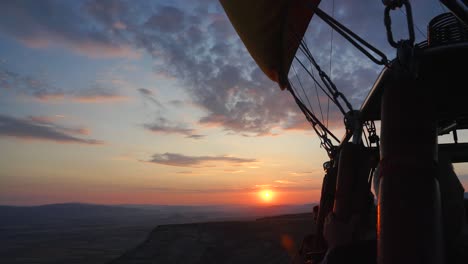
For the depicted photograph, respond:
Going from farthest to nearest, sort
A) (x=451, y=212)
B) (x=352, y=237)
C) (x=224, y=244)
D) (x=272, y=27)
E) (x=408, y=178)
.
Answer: (x=224, y=244) < (x=272, y=27) < (x=352, y=237) < (x=451, y=212) < (x=408, y=178)

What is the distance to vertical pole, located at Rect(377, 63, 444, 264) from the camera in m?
2.15

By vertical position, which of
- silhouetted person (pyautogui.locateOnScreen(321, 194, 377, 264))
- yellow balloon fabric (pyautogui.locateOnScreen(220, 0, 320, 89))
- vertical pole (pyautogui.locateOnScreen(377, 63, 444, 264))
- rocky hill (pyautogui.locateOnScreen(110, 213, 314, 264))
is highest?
yellow balloon fabric (pyautogui.locateOnScreen(220, 0, 320, 89))

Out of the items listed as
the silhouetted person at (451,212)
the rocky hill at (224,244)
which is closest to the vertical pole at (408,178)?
the silhouetted person at (451,212)

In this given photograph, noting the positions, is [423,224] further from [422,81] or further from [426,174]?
[422,81]

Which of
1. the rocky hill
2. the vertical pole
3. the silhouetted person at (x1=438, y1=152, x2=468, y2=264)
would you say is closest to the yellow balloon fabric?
→ the vertical pole

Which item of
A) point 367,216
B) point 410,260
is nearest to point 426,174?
point 410,260

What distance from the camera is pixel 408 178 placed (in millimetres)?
2230

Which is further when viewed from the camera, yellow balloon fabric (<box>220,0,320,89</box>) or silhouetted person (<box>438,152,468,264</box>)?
yellow balloon fabric (<box>220,0,320,89</box>)

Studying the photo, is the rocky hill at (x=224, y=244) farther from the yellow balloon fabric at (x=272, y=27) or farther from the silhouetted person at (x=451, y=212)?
the silhouetted person at (x=451, y=212)

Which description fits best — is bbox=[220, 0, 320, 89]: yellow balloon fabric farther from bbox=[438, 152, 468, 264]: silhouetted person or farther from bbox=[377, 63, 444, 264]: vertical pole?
bbox=[438, 152, 468, 264]: silhouetted person

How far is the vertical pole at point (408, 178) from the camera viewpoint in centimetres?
215

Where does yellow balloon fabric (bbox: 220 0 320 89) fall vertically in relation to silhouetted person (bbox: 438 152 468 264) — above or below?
above

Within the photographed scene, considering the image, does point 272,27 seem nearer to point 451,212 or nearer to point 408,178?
point 451,212

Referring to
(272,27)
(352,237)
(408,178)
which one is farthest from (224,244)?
(408,178)
